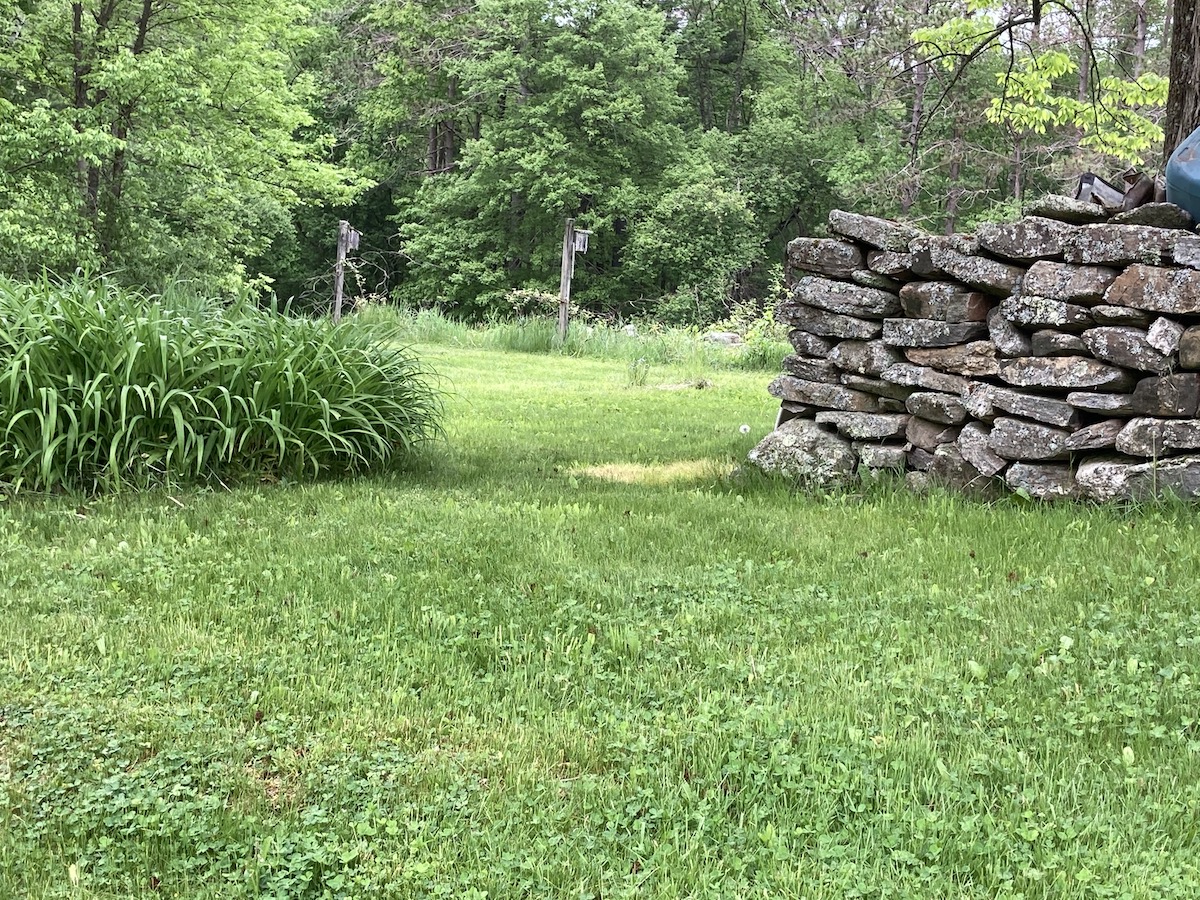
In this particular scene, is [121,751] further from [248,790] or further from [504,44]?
→ [504,44]

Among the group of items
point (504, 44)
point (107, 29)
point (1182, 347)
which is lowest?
point (1182, 347)

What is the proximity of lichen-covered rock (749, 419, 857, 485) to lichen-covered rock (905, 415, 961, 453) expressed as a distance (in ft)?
1.13

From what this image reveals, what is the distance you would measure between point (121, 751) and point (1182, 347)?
14.0 feet

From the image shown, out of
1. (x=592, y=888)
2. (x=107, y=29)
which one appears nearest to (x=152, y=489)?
(x=592, y=888)

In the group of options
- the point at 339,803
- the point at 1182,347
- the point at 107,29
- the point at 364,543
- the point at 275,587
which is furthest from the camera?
the point at 107,29

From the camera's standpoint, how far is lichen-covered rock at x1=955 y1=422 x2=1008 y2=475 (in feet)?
14.9

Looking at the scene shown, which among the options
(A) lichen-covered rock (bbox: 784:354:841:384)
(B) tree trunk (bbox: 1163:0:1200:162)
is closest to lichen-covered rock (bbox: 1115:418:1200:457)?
(A) lichen-covered rock (bbox: 784:354:841:384)

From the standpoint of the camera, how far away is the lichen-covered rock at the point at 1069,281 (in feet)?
14.0

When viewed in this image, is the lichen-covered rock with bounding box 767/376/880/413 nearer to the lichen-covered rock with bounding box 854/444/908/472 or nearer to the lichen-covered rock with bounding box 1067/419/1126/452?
the lichen-covered rock with bounding box 854/444/908/472

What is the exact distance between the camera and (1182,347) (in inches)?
159

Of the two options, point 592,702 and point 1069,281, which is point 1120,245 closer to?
point 1069,281

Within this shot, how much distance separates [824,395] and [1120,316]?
156 centimetres

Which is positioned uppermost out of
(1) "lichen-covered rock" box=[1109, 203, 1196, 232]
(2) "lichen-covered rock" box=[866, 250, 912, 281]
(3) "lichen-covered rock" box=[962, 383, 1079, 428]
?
(1) "lichen-covered rock" box=[1109, 203, 1196, 232]

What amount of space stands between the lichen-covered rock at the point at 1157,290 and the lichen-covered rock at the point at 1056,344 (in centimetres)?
22
